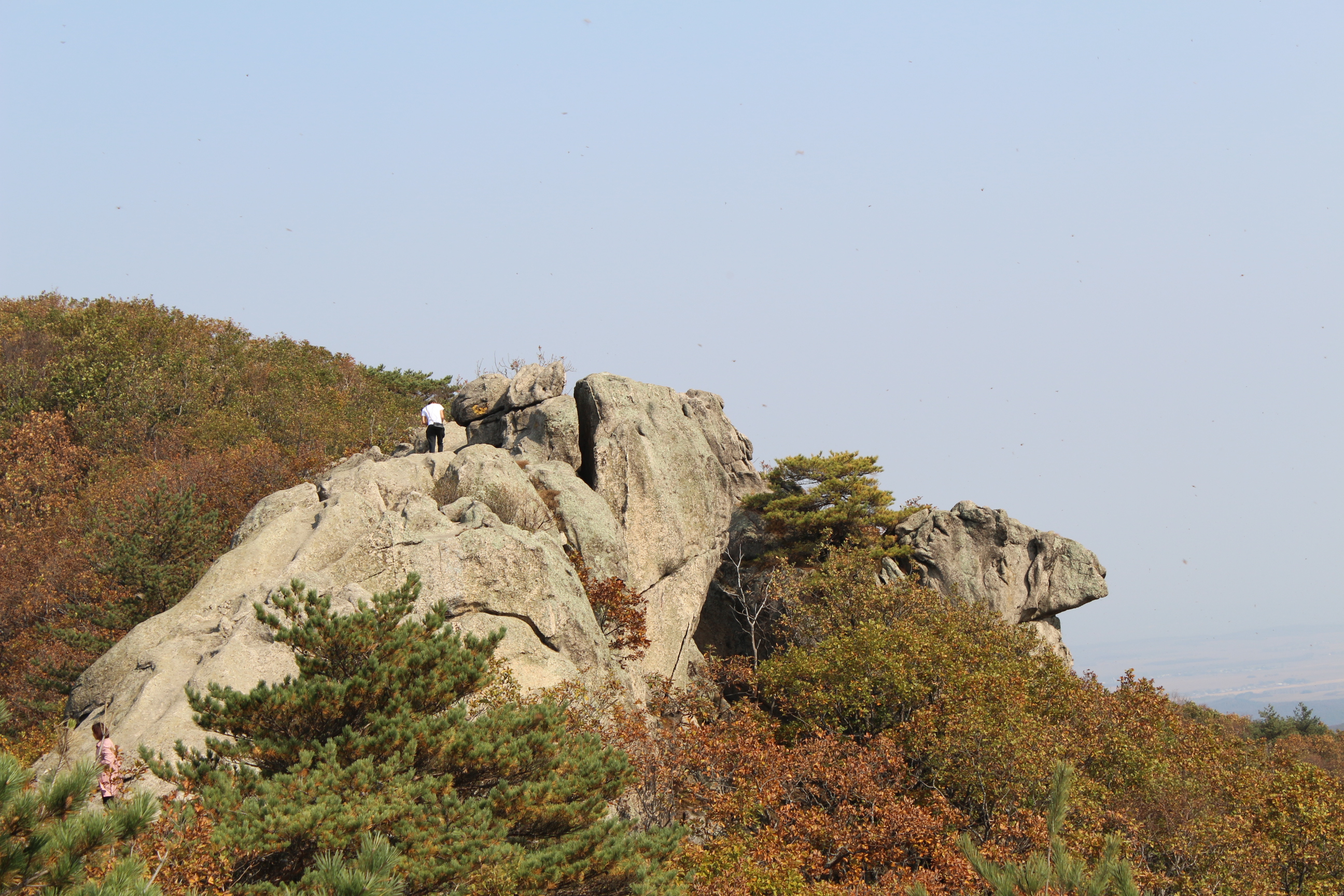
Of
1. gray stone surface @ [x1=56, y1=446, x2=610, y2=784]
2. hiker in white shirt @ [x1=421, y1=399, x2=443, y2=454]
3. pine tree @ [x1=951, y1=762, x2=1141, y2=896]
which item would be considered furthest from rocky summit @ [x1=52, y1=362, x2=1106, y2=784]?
pine tree @ [x1=951, y1=762, x2=1141, y2=896]

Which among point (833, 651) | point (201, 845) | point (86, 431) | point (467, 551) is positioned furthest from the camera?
point (86, 431)

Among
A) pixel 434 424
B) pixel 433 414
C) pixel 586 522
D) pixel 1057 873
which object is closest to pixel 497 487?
pixel 586 522

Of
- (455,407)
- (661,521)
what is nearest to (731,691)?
(661,521)

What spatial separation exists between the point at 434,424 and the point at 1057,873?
2468cm

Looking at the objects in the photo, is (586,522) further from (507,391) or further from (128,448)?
(128,448)

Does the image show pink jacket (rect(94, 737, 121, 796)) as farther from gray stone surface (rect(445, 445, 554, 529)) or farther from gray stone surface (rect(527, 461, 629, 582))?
gray stone surface (rect(527, 461, 629, 582))

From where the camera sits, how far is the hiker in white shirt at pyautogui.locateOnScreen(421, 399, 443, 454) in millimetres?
30547

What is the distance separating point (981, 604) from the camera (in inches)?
1217

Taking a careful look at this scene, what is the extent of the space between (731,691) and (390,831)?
20.8 meters

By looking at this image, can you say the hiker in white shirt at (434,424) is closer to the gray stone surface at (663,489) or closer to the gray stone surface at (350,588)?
the gray stone surface at (350,588)

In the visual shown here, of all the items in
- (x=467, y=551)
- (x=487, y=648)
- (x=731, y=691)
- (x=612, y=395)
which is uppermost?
(x=612, y=395)

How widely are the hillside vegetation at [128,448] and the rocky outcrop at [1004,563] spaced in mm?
26161

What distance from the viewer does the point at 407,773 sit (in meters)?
12.2

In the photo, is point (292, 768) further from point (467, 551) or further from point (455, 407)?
point (455, 407)
